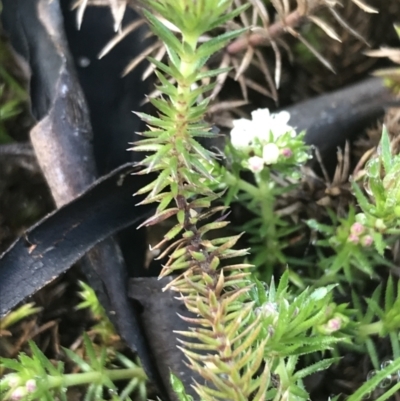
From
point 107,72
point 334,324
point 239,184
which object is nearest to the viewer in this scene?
point 334,324

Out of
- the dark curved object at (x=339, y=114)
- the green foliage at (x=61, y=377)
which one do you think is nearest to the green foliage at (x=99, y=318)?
the green foliage at (x=61, y=377)

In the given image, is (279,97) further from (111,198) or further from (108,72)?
(111,198)

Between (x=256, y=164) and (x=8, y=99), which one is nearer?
(x=256, y=164)

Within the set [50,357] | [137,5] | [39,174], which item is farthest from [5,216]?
[137,5]

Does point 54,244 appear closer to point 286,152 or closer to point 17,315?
point 17,315

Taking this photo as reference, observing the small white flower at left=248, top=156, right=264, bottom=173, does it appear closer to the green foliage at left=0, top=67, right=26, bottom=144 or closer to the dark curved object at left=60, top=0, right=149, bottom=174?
the dark curved object at left=60, top=0, right=149, bottom=174

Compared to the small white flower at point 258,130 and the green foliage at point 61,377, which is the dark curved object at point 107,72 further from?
the green foliage at point 61,377

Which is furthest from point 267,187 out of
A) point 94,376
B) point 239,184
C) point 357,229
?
point 94,376

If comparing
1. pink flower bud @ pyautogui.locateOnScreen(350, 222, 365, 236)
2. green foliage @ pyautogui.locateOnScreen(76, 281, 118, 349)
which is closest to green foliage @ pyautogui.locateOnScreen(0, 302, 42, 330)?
green foliage @ pyautogui.locateOnScreen(76, 281, 118, 349)

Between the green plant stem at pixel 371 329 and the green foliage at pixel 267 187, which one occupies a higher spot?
the green foliage at pixel 267 187
